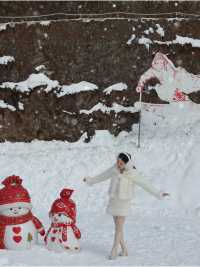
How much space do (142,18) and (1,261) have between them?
9368 millimetres

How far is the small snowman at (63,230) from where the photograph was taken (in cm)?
812

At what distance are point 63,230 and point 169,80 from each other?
24.9 ft

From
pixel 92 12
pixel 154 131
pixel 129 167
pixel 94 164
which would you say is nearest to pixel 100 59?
pixel 92 12

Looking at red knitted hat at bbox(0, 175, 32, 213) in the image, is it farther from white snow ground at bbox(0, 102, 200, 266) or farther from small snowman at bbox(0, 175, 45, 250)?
white snow ground at bbox(0, 102, 200, 266)

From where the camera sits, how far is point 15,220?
26.9ft

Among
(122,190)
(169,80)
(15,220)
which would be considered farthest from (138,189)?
(15,220)

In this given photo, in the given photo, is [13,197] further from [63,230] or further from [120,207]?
[120,207]

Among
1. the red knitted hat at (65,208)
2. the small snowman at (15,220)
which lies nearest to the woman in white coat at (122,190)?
the red knitted hat at (65,208)

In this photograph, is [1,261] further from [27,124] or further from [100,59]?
[100,59]

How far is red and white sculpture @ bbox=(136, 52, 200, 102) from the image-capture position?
14.7 metres

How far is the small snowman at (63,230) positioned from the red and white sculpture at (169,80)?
7009 mm

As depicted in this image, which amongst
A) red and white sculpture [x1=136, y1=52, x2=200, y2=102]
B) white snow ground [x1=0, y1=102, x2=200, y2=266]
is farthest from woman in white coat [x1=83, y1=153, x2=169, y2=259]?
red and white sculpture [x1=136, y1=52, x2=200, y2=102]

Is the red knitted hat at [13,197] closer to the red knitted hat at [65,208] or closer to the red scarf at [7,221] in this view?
the red scarf at [7,221]

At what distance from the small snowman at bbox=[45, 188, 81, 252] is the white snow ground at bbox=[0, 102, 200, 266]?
0.45 feet
